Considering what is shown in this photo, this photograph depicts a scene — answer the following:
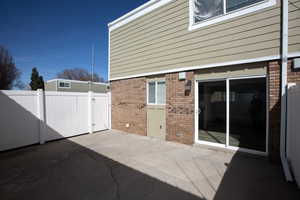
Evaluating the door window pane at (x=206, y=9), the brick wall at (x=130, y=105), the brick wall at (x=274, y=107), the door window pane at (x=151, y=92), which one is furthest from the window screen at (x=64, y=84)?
the brick wall at (x=274, y=107)

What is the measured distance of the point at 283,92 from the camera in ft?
10.9

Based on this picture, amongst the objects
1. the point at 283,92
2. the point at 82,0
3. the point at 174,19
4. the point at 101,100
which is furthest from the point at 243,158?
the point at 82,0

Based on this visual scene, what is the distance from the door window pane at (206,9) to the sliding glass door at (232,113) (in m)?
2.05

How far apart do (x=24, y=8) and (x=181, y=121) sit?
868cm

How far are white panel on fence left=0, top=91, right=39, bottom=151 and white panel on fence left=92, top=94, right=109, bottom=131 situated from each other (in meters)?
2.36

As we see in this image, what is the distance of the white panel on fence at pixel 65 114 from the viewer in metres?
5.63

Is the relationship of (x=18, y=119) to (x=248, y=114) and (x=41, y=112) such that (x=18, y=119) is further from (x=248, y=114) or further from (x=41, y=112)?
(x=248, y=114)

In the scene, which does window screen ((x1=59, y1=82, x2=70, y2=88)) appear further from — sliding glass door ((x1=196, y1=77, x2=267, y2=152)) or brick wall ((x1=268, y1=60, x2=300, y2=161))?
brick wall ((x1=268, y1=60, x2=300, y2=161))

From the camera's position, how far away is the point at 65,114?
6121 millimetres

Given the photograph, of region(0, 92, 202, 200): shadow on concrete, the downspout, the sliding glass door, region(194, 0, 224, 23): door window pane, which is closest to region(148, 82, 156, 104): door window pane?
the sliding glass door

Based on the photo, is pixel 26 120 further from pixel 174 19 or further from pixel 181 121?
pixel 174 19

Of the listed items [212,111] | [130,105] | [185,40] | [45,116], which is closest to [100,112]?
[130,105]

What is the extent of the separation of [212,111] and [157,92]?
2.63 m

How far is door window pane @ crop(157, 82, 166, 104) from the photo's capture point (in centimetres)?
561
